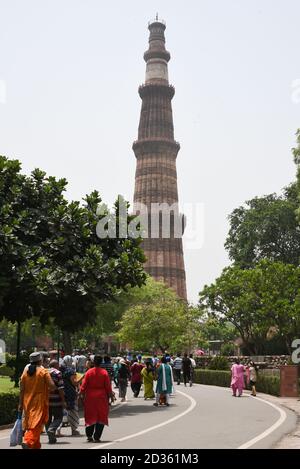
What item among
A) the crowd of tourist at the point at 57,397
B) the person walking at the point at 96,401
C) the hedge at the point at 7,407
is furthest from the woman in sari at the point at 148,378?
the person walking at the point at 96,401

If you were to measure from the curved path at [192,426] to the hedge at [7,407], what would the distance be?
0.98 meters

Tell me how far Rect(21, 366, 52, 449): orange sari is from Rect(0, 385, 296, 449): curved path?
1988 millimetres

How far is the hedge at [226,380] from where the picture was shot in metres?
26.5

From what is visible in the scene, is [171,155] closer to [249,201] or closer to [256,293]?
[249,201]

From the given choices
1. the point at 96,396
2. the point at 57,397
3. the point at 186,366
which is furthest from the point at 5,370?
the point at 96,396

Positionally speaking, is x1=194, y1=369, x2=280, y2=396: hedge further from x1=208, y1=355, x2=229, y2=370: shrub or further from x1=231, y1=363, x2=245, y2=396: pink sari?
x1=208, y1=355, x2=229, y2=370: shrub

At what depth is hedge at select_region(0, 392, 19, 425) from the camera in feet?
52.2

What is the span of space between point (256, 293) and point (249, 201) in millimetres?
20273

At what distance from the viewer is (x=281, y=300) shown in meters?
45.3

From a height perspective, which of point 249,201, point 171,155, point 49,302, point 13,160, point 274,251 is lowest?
point 49,302

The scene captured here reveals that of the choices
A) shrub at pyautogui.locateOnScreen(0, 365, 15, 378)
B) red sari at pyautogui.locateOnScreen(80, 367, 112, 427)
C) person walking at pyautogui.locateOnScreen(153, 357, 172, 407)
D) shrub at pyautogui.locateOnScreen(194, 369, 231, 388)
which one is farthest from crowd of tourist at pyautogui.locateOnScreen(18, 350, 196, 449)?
shrub at pyautogui.locateOnScreen(0, 365, 15, 378)

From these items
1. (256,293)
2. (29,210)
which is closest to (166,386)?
(29,210)

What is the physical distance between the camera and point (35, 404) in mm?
9812
